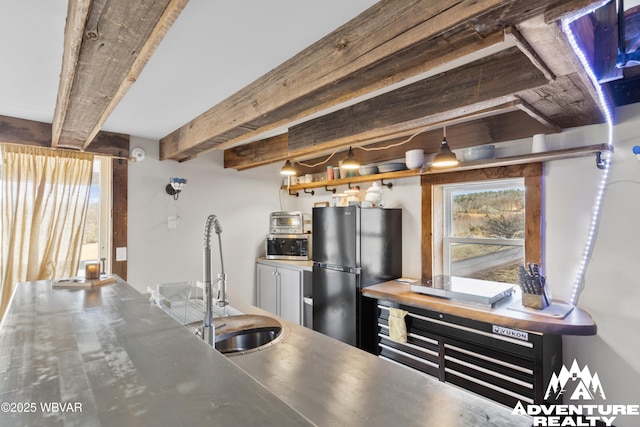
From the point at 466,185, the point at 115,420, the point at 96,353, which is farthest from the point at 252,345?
the point at 466,185

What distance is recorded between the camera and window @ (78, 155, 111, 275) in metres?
3.12

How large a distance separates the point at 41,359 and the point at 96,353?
104 mm

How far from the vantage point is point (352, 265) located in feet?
10.0

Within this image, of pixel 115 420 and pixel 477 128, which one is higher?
pixel 477 128

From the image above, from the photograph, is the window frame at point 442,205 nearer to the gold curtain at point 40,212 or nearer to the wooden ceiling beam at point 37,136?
the wooden ceiling beam at point 37,136

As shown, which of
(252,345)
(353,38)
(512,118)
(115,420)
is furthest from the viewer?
(512,118)

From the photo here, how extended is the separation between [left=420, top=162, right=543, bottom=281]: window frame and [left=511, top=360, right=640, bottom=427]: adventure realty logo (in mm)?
794

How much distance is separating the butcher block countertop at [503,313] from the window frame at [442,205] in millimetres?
422

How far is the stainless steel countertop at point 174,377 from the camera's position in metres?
0.53

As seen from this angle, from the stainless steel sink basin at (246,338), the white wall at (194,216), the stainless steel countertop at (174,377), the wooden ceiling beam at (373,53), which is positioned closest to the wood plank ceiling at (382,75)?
the wooden ceiling beam at (373,53)

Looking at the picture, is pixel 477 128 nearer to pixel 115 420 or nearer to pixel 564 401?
pixel 564 401

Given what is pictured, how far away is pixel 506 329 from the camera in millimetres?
2070

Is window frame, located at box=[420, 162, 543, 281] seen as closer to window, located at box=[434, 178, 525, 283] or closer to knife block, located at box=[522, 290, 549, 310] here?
window, located at box=[434, 178, 525, 283]

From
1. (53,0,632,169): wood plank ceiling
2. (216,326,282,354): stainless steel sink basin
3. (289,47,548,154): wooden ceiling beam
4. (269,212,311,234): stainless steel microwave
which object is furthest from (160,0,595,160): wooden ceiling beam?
(269,212,311,234): stainless steel microwave
